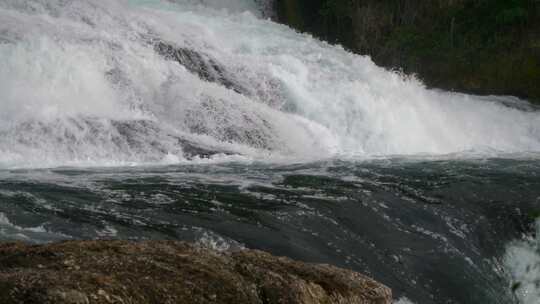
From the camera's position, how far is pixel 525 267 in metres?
6.50

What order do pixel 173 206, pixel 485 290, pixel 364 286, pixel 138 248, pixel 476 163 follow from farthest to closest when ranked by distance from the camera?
pixel 476 163
pixel 173 206
pixel 485 290
pixel 364 286
pixel 138 248

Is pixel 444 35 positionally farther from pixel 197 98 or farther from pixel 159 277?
pixel 159 277

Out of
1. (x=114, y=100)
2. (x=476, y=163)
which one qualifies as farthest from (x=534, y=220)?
(x=114, y=100)

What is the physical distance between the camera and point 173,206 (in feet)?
20.1

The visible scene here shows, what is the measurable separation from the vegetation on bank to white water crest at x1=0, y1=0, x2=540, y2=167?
835 millimetres

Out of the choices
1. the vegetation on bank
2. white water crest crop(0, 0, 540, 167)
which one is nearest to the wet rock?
white water crest crop(0, 0, 540, 167)

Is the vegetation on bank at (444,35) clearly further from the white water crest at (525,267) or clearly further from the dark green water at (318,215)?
the white water crest at (525,267)

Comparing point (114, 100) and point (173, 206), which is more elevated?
point (114, 100)

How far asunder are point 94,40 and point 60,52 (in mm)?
923

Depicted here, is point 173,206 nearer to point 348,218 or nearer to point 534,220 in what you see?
point 348,218

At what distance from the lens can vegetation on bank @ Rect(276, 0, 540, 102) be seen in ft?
59.2

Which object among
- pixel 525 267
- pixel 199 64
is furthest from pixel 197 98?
pixel 525 267

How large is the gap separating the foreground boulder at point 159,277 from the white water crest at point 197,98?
558cm

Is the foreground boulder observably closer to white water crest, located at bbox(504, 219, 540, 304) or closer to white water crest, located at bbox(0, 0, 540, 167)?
white water crest, located at bbox(504, 219, 540, 304)
